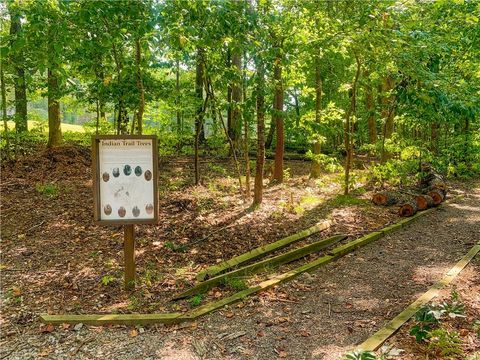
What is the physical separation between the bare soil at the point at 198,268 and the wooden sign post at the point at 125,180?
1014 mm

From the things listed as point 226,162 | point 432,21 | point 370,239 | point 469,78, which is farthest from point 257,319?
point 469,78

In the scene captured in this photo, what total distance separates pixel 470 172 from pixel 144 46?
48.1ft

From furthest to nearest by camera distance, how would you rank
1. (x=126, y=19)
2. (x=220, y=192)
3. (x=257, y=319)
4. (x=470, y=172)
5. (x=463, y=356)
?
(x=470, y=172) → (x=220, y=192) → (x=126, y=19) → (x=257, y=319) → (x=463, y=356)

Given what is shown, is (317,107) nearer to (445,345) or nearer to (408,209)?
(408,209)

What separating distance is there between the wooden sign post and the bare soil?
101 centimetres

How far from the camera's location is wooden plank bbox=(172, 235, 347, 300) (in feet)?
15.7

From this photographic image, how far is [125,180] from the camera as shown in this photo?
15.2 feet

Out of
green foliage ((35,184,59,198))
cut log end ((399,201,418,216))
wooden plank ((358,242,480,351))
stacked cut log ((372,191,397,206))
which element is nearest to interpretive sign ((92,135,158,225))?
wooden plank ((358,242,480,351))

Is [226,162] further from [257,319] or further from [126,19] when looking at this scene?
[257,319]

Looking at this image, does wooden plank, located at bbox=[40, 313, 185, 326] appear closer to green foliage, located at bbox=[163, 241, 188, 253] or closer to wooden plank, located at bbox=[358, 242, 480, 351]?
wooden plank, located at bbox=[358, 242, 480, 351]

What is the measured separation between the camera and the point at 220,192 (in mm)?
9695

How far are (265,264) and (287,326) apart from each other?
1560mm

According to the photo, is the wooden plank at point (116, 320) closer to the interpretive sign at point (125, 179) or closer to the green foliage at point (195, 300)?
the green foliage at point (195, 300)

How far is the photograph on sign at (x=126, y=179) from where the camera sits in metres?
4.54
